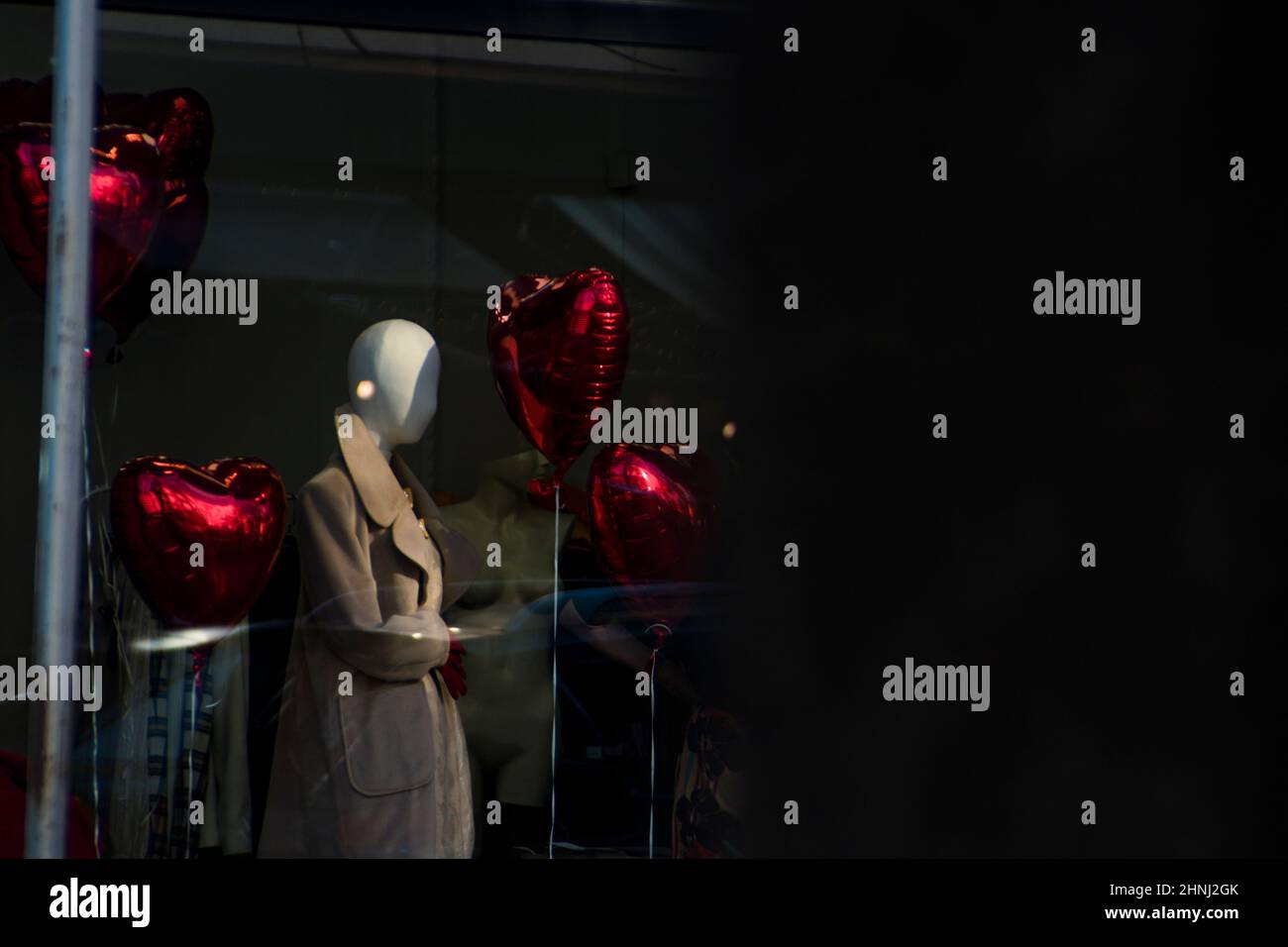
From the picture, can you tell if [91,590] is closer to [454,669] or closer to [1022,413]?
[454,669]

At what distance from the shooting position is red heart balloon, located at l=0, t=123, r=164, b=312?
2930 millimetres

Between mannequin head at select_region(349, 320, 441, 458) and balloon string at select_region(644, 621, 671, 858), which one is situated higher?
mannequin head at select_region(349, 320, 441, 458)

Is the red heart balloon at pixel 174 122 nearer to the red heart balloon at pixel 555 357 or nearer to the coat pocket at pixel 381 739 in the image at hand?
the red heart balloon at pixel 555 357

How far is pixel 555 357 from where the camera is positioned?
3.07 metres

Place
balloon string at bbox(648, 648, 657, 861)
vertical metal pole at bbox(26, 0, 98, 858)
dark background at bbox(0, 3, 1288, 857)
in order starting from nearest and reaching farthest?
1. vertical metal pole at bbox(26, 0, 98, 858)
2. dark background at bbox(0, 3, 1288, 857)
3. balloon string at bbox(648, 648, 657, 861)

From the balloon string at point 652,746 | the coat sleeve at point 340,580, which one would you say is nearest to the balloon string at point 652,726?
the balloon string at point 652,746

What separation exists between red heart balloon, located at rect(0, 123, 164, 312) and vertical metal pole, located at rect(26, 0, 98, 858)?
28 millimetres

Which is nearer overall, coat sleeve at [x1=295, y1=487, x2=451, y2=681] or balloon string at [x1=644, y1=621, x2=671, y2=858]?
coat sleeve at [x1=295, y1=487, x2=451, y2=681]

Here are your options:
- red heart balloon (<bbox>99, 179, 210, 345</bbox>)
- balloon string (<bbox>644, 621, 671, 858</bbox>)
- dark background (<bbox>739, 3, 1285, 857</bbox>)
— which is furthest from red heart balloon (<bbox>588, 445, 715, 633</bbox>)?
red heart balloon (<bbox>99, 179, 210, 345</bbox>)

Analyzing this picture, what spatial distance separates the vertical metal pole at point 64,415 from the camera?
9.47 feet

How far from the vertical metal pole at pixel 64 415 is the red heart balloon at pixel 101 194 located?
3 cm

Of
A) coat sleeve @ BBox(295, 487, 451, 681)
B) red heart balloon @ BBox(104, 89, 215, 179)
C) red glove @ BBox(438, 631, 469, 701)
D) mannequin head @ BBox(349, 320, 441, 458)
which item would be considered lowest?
red glove @ BBox(438, 631, 469, 701)

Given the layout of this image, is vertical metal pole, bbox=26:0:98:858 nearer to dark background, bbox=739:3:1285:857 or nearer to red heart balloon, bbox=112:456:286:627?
red heart balloon, bbox=112:456:286:627
